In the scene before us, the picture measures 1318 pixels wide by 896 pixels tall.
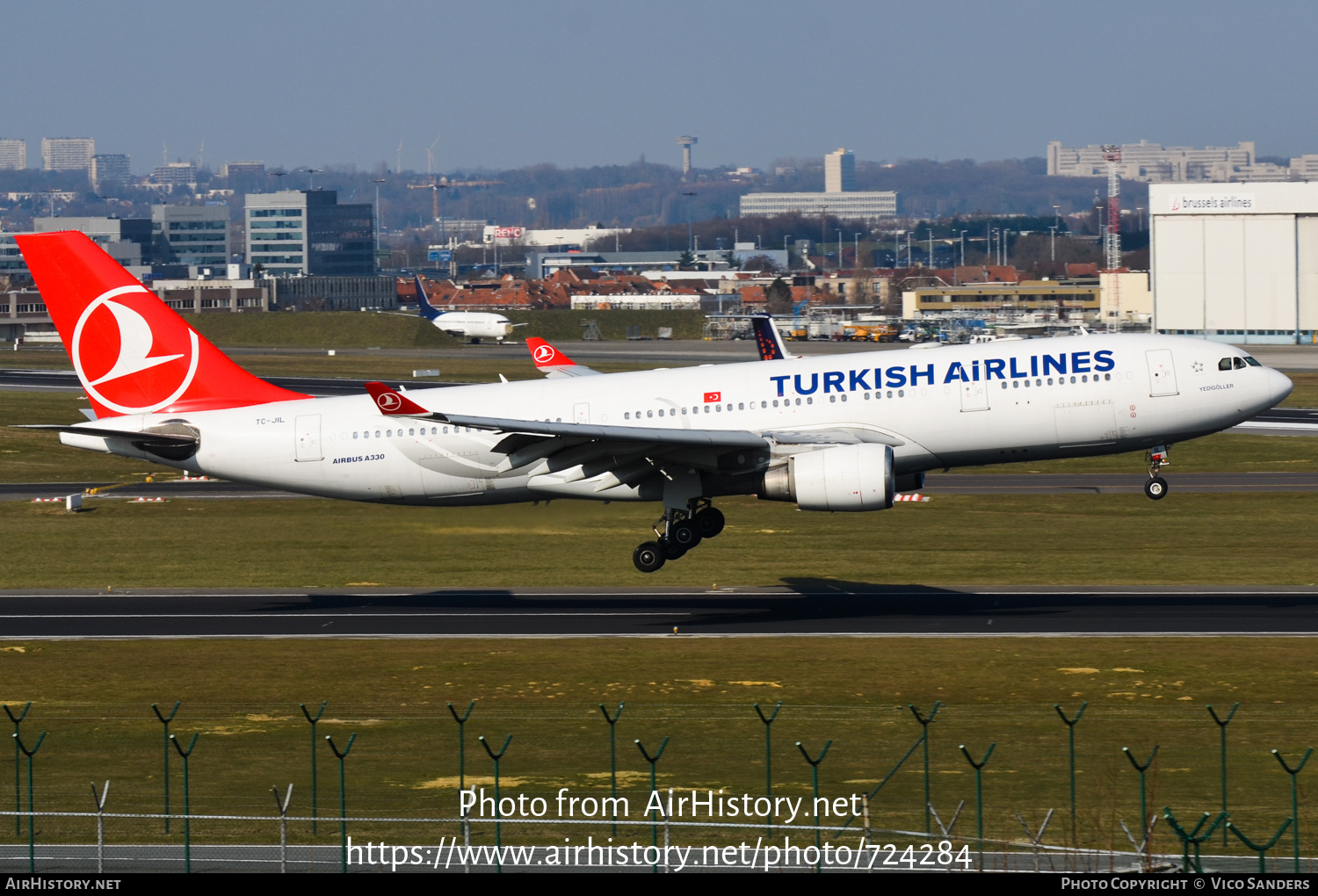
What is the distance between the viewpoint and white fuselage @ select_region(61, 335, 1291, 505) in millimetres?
45094

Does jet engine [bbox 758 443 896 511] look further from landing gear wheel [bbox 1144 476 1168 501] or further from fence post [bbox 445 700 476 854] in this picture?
fence post [bbox 445 700 476 854]

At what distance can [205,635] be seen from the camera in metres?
45.3

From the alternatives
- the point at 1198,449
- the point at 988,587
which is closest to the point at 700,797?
the point at 988,587

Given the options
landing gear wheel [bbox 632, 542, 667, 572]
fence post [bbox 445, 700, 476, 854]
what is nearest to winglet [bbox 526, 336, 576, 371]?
landing gear wheel [bbox 632, 542, 667, 572]

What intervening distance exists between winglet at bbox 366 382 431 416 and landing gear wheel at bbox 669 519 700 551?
9.04 m

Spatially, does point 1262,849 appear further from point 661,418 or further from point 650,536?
point 650,536

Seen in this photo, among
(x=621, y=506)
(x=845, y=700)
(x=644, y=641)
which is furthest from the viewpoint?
(x=621, y=506)

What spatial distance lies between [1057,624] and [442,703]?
18.4m

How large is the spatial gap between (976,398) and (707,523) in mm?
8952

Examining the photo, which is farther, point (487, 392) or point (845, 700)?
point (487, 392)

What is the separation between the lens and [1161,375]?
4509cm
